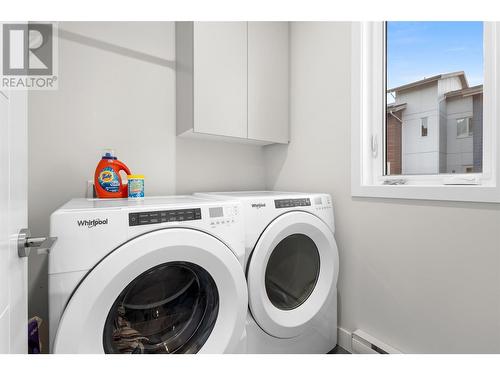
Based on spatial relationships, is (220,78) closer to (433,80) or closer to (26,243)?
(433,80)

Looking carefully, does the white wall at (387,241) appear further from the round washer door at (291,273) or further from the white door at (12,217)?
the white door at (12,217)

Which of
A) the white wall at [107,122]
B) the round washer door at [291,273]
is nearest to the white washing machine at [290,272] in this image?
the round washer door at [291,273]

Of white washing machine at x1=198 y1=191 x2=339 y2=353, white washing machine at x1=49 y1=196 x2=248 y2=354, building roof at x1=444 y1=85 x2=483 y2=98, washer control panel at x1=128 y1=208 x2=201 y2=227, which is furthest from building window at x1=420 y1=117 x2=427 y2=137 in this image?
washer control panel at x1=128 y1=208 x2=201 y2=227

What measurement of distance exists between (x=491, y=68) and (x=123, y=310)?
1.61 m

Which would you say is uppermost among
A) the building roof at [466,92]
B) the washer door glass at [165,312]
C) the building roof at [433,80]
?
the building roof at [433,80]

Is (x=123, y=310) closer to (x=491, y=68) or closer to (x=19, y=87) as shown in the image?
(x=19, y=87)

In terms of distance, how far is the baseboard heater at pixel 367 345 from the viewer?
4.11 ft

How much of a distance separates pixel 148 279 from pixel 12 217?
0.46 m

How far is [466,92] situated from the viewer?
3.83 feet

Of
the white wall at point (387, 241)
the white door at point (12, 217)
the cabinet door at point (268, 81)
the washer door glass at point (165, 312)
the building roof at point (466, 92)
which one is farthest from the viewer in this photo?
the cabinet door at point (268, 81)

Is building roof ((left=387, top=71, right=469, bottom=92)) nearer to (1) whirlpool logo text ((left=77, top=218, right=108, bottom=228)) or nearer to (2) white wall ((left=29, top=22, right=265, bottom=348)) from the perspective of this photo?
(2) white wall ((left=29, top=22, right=265, bottom=348))

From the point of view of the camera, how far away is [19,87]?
60cm

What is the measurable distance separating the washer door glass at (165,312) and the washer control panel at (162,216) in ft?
0.50
